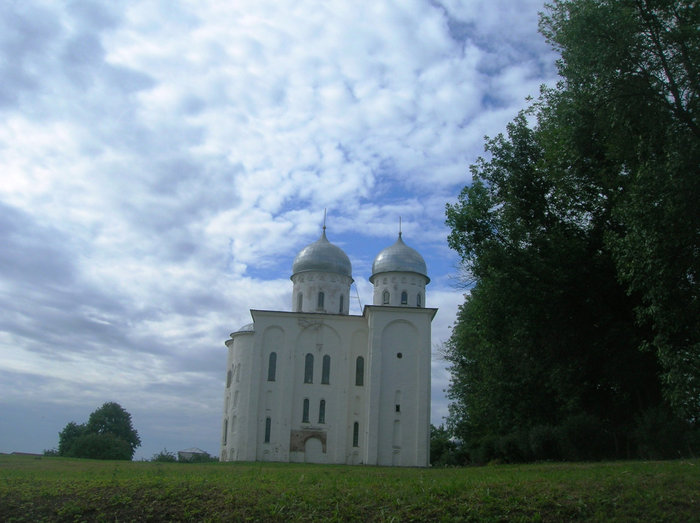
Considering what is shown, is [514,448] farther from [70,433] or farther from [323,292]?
[70,433]

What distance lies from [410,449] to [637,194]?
896 inches

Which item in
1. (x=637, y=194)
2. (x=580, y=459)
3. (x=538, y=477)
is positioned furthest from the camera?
(x=580, y=459)

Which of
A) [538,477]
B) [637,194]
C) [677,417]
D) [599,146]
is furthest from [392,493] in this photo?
[599,146]

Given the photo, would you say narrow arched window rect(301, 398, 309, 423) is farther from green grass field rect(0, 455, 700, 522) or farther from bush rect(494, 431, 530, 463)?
green grass field rect(0, 455, 700, 522)

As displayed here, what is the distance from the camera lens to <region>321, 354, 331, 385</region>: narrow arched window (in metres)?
36.1

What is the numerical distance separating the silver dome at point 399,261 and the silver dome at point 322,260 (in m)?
1.93

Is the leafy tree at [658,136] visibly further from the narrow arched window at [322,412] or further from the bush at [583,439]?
the narrow arched window at [322,412]

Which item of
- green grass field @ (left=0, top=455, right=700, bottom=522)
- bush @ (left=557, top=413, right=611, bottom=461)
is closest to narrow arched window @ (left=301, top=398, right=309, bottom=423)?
bush @ (left=557, top=413, right=611, bottom=461)

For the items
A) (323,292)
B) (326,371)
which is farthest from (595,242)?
(323,292)

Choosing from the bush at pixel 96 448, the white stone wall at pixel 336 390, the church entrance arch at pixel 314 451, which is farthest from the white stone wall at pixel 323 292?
the bush at pixel 96 448

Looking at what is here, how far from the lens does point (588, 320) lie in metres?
20.0

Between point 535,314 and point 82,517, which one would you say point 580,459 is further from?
point 82,517

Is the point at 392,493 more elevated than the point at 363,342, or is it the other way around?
the point at 363,342

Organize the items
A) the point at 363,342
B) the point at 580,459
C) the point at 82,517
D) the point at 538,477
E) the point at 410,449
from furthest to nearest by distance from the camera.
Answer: the point at 363,342 < the point at 410,449 < the point at 580,459 < the point at 538,477 < the point at 82,517
